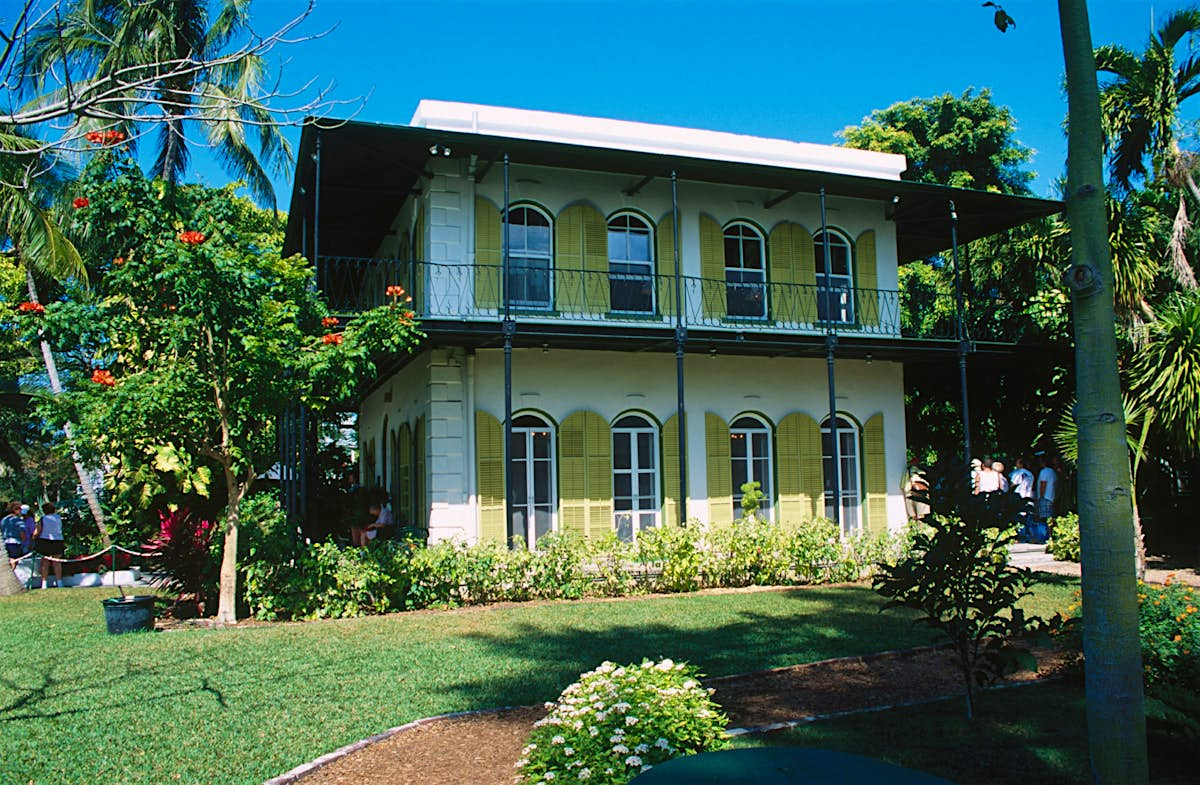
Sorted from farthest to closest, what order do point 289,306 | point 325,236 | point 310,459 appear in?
point 325,236 < point 310,459 < point 289,306

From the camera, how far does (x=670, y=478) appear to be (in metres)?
14.2

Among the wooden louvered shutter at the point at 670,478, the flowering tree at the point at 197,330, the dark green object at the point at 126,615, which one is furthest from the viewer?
the wooden louvered shutter at the point at 670,478

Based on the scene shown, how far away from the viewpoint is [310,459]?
16.7 meters

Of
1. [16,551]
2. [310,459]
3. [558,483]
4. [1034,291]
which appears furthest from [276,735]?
[1034,291]

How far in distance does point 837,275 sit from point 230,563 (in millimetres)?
11207

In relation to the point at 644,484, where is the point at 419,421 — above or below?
above

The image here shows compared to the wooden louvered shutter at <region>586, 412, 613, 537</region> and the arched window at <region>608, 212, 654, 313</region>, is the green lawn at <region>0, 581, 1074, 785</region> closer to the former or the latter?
the wooden louvered shutter at <region>586, 412, 613, 537</region>

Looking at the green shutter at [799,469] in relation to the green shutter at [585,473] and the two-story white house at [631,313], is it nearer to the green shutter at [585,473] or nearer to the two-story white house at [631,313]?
the two-story white house at [631,313]

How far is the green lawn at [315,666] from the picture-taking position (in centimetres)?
525

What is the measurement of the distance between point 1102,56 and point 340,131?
13137 millimetres

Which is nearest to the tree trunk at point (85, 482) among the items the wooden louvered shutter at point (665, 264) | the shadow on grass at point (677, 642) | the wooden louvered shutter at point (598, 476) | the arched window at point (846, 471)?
the wooden louvered shutter at point (598, 476)

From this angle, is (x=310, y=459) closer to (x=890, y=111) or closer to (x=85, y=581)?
(x=85, y=581)

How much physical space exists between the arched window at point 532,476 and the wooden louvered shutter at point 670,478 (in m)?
1.84

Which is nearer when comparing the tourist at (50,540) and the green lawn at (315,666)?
the green lawn at (315,666)
